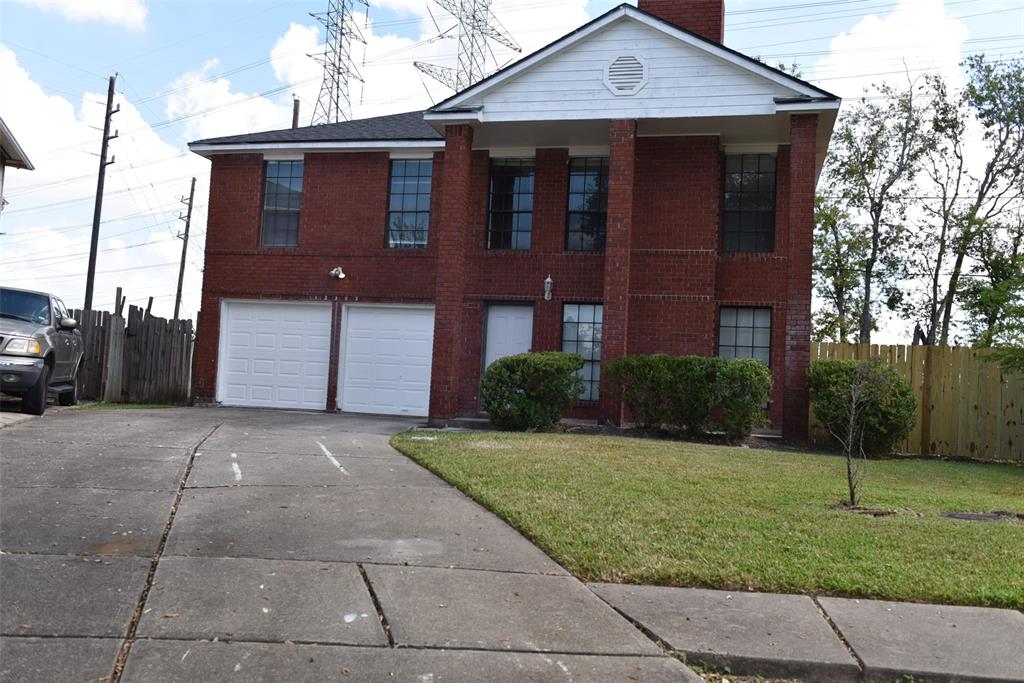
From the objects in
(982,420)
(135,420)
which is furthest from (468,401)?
(982,420)

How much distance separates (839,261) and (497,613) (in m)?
25.5

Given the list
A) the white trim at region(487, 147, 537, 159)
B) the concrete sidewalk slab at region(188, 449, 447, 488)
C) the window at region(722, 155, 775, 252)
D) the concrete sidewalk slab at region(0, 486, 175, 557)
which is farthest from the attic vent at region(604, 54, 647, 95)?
the concrete sidewalk slab at region(0, 486, 175, 557)

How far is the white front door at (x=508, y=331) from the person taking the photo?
16.3 metres

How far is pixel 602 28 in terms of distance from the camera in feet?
47.8

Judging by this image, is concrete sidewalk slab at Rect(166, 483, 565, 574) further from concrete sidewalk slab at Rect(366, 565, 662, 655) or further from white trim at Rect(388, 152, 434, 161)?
white trim at Rect(388, 152, 434, 161)

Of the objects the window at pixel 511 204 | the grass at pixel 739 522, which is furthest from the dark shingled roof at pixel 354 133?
the grass at pixel 739 522

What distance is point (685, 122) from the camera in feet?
48.6

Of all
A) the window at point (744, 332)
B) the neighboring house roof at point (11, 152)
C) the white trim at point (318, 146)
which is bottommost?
the window at point (744, 332)

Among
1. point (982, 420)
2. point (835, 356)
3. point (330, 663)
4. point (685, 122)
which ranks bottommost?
point (330, 663)

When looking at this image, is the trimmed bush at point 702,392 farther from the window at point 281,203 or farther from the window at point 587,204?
the window at point 281,203

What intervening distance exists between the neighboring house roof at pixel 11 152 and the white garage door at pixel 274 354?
5.39m

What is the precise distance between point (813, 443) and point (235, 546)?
1078 cm

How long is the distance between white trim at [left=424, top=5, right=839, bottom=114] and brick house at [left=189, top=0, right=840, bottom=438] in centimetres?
4

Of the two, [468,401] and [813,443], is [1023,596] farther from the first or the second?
[468,401]
